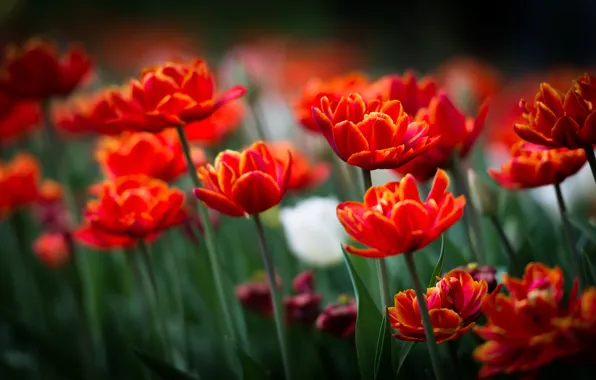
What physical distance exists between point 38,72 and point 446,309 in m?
0.63

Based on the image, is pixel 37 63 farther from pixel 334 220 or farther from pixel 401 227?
pixel 401 227

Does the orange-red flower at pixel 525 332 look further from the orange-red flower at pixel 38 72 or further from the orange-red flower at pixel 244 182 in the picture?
the orange-red flower at pixel 38 72

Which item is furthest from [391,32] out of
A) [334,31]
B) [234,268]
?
[234,268]

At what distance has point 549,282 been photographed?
0.44 m

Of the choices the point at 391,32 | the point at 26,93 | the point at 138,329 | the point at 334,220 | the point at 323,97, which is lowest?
the point at 138,329

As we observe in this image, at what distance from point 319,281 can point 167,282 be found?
0.82 ft

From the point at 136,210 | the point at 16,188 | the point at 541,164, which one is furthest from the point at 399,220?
the point at 16,188

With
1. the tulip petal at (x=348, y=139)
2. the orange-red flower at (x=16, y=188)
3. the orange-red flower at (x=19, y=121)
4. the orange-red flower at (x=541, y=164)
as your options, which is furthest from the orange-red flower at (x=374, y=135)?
the orange-red flower at (x=19, y=121)

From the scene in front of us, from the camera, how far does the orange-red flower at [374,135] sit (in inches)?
18.6

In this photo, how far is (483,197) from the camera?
63 centimetres

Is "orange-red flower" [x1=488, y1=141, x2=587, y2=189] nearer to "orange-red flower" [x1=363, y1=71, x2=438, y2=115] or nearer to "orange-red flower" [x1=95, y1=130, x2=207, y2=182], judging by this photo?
"orange-red flower" [x1=363, y1=71, x2=438, y2=115]

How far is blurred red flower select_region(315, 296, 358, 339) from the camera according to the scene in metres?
0.59

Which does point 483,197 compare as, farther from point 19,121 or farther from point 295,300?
point 19,121

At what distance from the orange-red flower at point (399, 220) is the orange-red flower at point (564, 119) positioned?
100mm
